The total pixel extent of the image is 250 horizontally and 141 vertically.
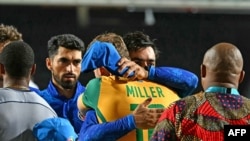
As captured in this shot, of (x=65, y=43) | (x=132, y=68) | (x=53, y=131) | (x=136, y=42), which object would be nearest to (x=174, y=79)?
(x=132, y=68)

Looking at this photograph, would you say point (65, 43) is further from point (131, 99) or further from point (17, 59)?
point (17, 59)

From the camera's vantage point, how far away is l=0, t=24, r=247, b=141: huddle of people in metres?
2.34

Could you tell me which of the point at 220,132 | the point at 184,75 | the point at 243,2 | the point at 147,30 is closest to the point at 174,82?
the point at 184,75

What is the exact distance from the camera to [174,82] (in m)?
3.14

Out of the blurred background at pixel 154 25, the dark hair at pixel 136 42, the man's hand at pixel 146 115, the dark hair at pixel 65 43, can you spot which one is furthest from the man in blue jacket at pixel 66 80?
the blurred background at pixel 154 25

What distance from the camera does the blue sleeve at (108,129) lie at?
285cm

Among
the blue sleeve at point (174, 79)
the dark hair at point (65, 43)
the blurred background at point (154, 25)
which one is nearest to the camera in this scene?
the blue sleeve at point (174, 79)

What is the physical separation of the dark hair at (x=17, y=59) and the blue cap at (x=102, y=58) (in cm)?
38

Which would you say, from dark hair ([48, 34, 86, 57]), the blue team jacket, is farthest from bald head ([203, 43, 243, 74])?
dark hair ([48, 34, 86, 57])

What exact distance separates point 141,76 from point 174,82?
0.18m

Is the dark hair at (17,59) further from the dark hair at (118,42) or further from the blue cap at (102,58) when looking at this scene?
the dark hair at (118,42)

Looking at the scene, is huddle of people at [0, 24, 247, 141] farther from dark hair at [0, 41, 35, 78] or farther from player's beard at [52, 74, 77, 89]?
player's beard at [52, 74, 77, 89]

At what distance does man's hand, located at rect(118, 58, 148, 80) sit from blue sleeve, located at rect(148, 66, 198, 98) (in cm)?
7

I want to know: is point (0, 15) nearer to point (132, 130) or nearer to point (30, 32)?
point (30, 32)
